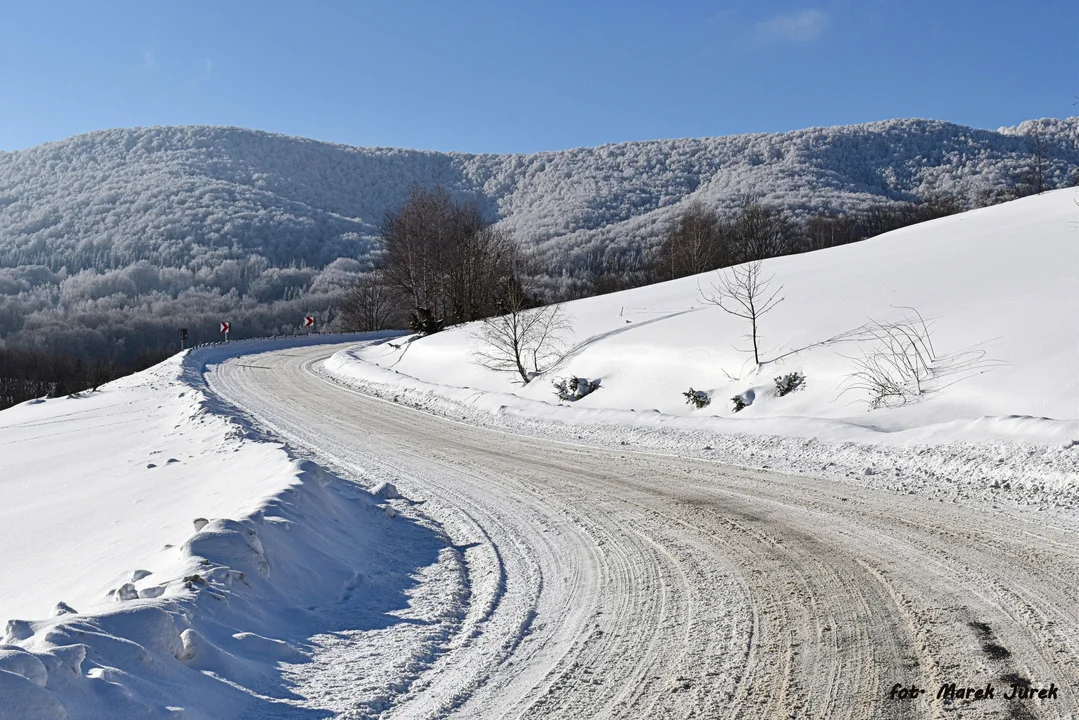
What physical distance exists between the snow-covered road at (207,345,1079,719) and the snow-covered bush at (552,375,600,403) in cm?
1028

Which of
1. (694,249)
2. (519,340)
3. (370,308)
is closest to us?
(519,340)

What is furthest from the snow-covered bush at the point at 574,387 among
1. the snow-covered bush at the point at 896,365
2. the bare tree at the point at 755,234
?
the bare tree at the point at 755,234

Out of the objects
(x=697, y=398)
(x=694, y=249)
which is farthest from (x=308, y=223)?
(x=697, y=398)

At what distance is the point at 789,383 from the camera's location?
16203 mm

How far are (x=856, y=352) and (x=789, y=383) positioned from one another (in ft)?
5.31

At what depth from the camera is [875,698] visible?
3812 millimetres

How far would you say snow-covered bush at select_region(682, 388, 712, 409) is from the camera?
16.8 m

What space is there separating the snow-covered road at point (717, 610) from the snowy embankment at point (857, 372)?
2026mm

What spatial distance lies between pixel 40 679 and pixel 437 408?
16989 mm

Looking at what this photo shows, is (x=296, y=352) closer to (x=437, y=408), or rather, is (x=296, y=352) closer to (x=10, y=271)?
(x=437, y=408)

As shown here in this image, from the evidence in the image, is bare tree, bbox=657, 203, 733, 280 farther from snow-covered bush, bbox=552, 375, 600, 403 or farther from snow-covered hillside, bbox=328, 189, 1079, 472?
snow-covered bush, bbox=552, 375, 600, 403

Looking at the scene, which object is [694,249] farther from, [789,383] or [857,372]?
[857,372]

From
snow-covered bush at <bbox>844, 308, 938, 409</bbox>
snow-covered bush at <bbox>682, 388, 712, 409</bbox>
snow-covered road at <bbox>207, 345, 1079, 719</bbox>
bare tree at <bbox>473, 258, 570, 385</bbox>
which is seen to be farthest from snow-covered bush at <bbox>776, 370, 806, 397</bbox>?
bare tree at <bbox>473, 258, 570, 385</bbox>

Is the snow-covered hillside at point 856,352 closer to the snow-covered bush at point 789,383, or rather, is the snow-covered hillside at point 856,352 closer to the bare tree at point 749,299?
the snow-covered bush at point 789,383
